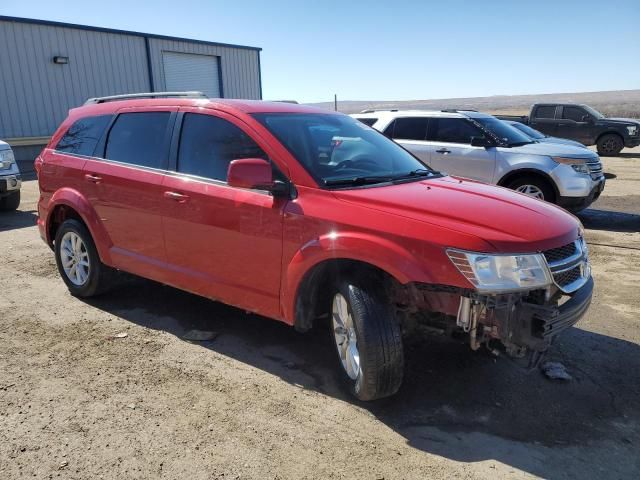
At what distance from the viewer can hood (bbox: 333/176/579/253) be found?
9.62 feet

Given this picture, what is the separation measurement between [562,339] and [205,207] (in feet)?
9.87

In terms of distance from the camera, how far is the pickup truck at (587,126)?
18.7m

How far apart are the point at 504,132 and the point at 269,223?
6.68 meters

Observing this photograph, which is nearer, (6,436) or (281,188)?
(6,436)

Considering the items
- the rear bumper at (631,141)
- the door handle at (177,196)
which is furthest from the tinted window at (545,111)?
the door handle at (177,196)

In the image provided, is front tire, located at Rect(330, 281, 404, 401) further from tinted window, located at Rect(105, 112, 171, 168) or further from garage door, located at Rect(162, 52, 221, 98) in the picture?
garage door, located at Rect(162, 52, 221, 98)

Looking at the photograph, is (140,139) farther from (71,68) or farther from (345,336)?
(71,68)

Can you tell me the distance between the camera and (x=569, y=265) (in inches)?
124

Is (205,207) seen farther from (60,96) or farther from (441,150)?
(60,96)

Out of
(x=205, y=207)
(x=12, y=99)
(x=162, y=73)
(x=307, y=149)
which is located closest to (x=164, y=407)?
(x=205, y=207)

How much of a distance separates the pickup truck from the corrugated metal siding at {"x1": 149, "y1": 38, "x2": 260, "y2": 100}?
41.3 feet

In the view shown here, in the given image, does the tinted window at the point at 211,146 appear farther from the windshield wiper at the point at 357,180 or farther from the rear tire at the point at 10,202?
the rear tire at the point at 10,202

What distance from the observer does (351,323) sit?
332 cm

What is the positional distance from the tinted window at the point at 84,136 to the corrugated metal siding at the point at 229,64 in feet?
59.1
